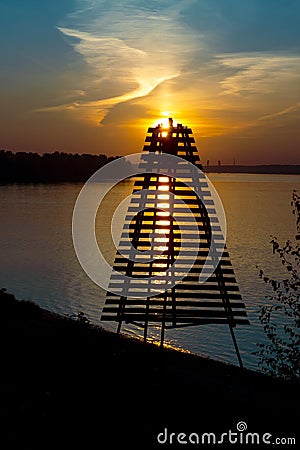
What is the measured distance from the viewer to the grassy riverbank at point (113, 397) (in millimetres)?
6515

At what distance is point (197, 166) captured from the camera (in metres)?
10.4

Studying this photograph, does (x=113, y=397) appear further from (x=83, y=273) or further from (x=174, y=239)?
(x=83, y=273)

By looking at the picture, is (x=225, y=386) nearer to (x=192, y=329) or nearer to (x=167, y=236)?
(x=167, y=236)

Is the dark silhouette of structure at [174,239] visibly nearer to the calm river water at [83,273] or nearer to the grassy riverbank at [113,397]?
the grassy riverbank at [113,397]

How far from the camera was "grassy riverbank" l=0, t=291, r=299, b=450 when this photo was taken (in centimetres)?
651

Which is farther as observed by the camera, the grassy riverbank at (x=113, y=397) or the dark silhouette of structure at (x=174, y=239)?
the dark silhouette of structure at (x=174, y=239)

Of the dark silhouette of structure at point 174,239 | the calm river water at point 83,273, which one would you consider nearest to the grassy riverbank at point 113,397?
the dark silhouette of structure at point 174,239

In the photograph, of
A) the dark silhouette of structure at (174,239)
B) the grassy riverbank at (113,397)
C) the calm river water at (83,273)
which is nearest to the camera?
the grassy riverbank at (113,397)

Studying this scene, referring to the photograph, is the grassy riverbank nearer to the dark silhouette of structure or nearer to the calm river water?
the dark silhouette of structure

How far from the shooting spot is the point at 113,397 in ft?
23.9

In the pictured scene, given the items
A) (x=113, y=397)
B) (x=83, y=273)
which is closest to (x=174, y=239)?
(x=113, y=397)

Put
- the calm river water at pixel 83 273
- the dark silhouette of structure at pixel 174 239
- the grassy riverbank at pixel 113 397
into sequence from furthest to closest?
the calm river water at pixel 83 273 → the dark silhouette of structure at pixel 174 239 → the grassy riverbank at pixel 113 397

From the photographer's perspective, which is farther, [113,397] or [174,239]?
[174,239]

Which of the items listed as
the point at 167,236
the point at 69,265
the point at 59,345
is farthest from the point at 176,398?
the point at 69,265
